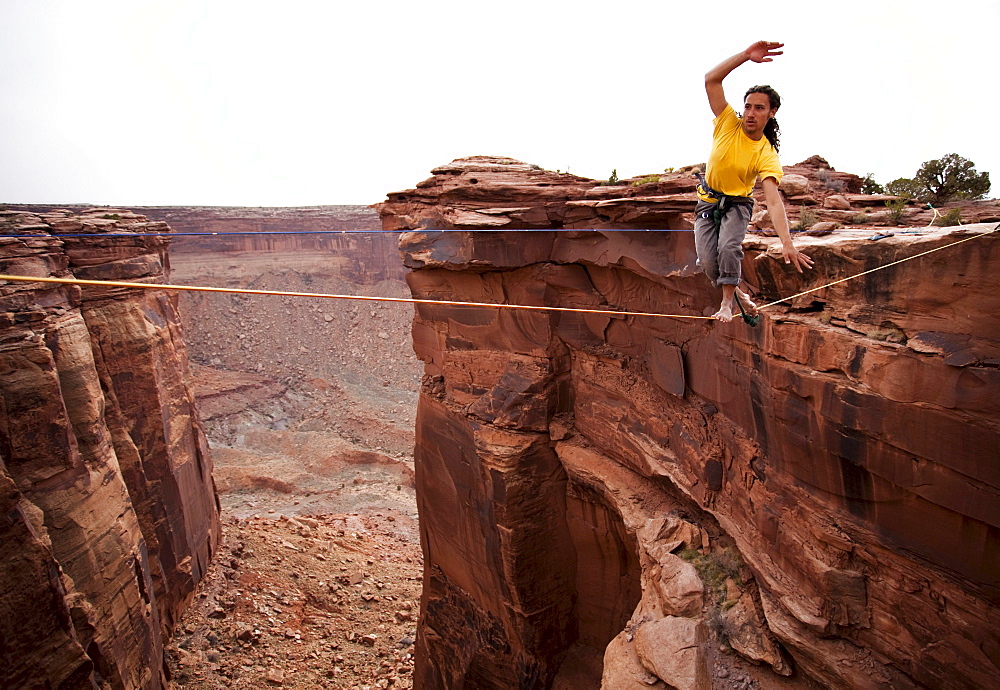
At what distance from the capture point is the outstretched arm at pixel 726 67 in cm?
512

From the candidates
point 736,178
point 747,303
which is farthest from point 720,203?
point 747,303

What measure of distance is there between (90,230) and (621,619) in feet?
49.5

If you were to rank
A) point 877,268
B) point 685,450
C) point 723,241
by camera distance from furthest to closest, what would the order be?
point 685,450
point 723,241
point 877,268

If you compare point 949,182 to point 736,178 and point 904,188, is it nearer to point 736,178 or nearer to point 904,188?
point 904,188

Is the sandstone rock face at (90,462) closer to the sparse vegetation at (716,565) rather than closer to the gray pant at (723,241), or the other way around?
the gray pant at (723,241)

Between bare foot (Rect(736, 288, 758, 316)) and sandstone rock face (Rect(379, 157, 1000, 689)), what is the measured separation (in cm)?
18

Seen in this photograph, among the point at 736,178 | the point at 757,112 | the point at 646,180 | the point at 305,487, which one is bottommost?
the point at 305,487

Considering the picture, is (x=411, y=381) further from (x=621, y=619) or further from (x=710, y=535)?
(x=710, y=535)

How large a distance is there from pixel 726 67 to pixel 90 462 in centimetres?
1349

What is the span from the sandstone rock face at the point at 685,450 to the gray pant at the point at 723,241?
12.8 inches

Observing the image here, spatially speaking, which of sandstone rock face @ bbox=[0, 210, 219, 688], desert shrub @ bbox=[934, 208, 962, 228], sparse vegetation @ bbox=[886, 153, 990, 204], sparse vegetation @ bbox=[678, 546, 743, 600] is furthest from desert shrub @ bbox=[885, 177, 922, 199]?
sandstone rock face @ bbox=[0, 210, 219, 688]

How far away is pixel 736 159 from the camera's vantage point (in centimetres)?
580

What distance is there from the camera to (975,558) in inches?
182

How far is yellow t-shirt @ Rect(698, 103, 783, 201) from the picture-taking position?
18.6 ft
